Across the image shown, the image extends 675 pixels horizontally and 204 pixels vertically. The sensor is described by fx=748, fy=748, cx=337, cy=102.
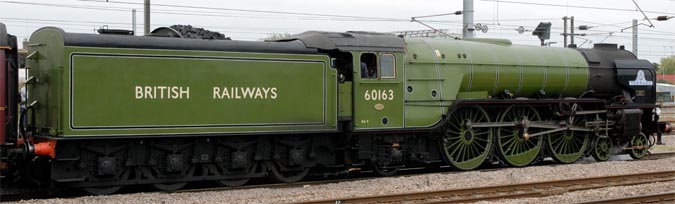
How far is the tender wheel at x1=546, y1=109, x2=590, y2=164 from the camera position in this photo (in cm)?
1630

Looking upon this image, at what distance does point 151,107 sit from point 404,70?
486 centimetres

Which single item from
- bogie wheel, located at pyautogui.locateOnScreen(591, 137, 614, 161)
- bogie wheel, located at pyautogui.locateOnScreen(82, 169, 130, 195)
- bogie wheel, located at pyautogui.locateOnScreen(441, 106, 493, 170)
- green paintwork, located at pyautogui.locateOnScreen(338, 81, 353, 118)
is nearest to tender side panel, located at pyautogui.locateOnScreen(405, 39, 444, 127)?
bogie wheel, located at pyautogui.locateOnScreen(441, 106, 493, 170)

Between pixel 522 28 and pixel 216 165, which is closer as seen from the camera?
pixel 216 165

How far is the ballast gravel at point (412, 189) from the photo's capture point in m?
10.8

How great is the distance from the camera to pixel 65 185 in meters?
11.3

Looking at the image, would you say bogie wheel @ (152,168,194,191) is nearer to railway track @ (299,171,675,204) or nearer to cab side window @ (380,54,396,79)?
railway track @ (299,171,675,204)

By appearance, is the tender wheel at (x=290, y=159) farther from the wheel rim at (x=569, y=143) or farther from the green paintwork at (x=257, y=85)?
the wheel rim at (x=569, y=143)

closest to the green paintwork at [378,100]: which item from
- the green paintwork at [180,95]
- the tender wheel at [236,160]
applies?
the green paintwork at [180,95]

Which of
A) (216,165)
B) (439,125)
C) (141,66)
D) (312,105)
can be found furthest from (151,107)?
(439,125)

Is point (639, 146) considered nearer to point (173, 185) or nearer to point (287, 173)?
point (287, 173)

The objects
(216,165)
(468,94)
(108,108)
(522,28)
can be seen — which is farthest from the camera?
(522,28)

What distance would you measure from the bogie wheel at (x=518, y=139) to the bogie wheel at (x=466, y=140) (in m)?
0.35

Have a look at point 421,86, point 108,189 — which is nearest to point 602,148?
point 421,86

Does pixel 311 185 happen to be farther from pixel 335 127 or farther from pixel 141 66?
pixel 141 66
